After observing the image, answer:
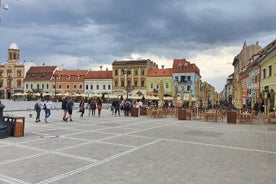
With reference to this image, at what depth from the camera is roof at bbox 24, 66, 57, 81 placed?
73.3 meters

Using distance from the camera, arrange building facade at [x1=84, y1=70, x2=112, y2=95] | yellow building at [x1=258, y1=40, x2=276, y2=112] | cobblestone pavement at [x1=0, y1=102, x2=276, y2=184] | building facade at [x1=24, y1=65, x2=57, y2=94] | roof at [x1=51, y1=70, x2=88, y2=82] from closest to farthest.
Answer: cobblestone pavement at [x1=0, y1=102, x2=276, y2=184], yellow building at [x1=258, y1=40, x2=276, y2=112], building facade at [x1=84, y1=70, x2=112, y2=95], roof at [x1=51, y1=70, x2=88, y2=82], building facade at [x1=24, y1=65, x2=57, y2=94]

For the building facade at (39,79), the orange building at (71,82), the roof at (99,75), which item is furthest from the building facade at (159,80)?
the building facade at (39,79)

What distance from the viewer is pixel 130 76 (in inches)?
2539

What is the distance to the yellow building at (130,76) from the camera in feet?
208

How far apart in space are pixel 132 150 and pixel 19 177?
151 inches

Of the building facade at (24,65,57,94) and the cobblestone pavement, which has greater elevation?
the building facade at (24,65,57,94)

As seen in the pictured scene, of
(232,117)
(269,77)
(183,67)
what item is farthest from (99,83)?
(232,117)

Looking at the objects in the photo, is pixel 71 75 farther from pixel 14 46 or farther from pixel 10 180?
pixel 10 180

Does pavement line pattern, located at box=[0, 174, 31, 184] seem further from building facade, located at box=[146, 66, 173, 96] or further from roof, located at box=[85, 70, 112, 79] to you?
roof, located at box=[85, 70, 112, 79]

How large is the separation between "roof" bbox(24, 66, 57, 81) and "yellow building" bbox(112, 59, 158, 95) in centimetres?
2077

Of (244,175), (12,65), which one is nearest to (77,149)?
(244,175)

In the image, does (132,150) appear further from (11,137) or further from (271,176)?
(11,137)

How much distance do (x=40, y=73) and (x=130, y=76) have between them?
29094 millimetres

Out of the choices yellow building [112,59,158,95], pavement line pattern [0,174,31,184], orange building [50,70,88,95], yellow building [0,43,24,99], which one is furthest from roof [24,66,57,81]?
pavement line pattern [0,174,31,184]
